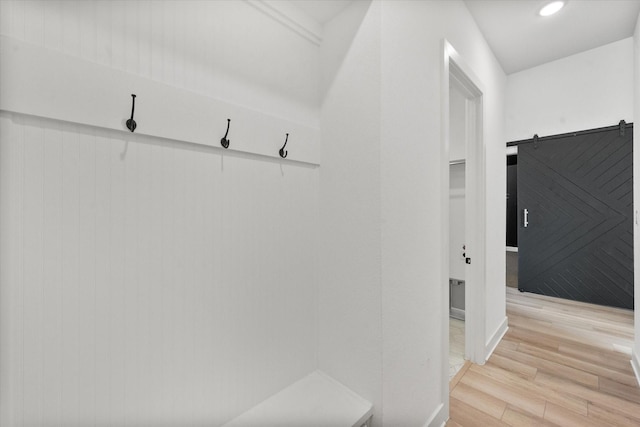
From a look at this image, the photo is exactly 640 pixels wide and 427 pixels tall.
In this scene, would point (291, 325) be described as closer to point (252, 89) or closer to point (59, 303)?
point (59, 303)

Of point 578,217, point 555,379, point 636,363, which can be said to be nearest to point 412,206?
point 555,379

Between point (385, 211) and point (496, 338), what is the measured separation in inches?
81.6

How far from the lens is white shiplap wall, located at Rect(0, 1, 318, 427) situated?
0.78 meters

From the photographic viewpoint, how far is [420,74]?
1451 millimetres

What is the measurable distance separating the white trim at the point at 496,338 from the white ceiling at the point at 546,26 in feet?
7.96

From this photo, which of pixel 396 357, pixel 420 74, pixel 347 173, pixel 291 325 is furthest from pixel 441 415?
pixel 420 74

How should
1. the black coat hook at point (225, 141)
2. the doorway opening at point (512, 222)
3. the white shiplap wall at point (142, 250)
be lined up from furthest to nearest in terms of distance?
1. the doorway opening at point (512, 222)
2. the black coat hook at point (225, 141)
3. the white shiplap wall at point (142, 250)

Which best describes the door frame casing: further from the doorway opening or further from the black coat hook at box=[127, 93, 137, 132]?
the doorway opening

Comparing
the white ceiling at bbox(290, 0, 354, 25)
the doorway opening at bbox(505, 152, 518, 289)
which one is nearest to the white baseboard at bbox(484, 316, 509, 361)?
the doorway opening at bbox(505, 152, 518, 289)

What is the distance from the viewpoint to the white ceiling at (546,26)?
2.07m

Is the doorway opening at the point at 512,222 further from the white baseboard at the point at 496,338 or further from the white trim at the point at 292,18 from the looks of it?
the white trim at the point at 292,18

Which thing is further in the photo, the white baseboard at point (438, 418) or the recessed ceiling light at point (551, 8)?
the recessed ceiling light at point (551, 8)

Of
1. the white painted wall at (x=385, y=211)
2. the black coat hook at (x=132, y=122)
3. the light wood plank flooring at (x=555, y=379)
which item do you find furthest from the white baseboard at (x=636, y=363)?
the black coat hook at (x=132, y=122)

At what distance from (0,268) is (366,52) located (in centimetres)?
141
